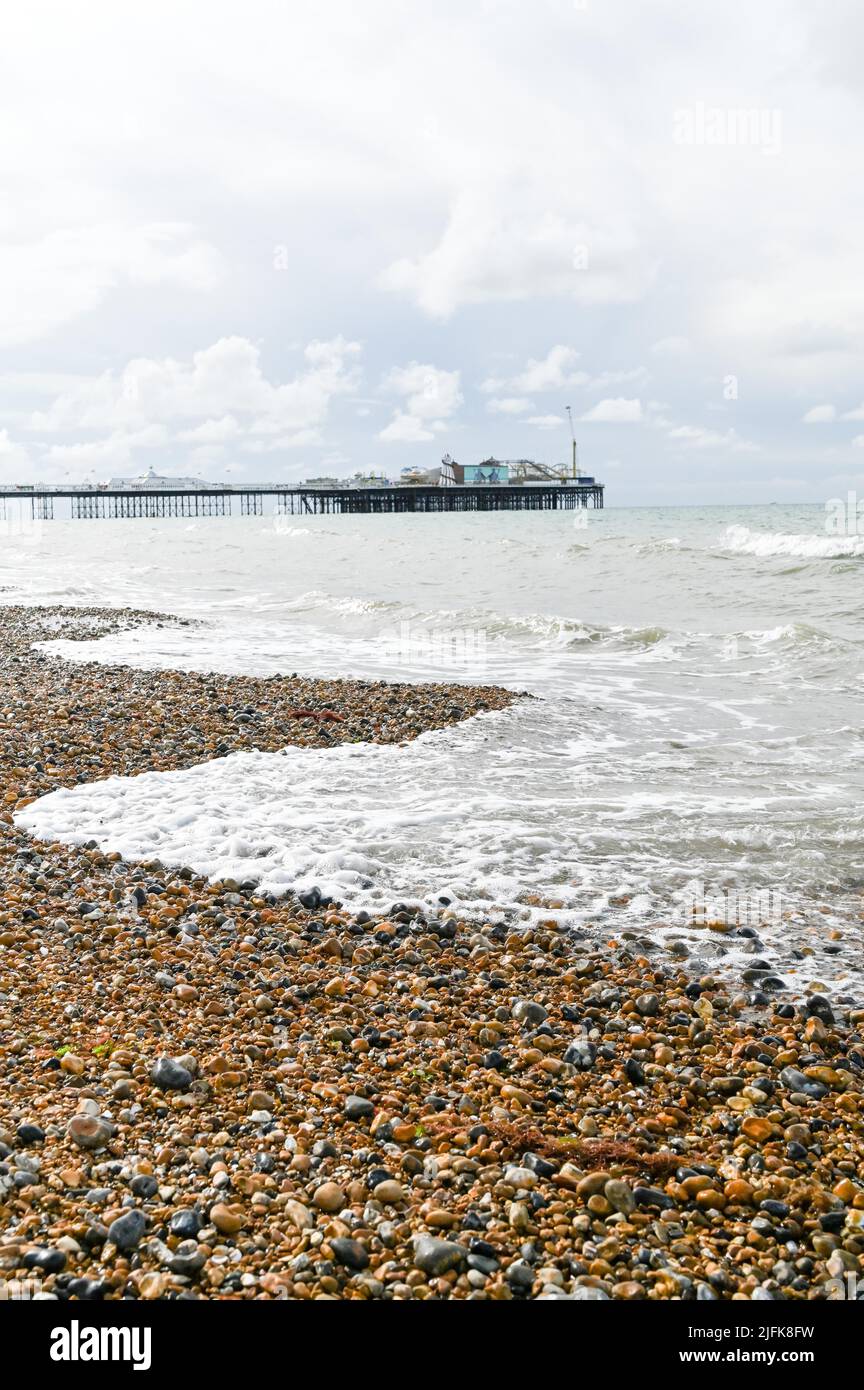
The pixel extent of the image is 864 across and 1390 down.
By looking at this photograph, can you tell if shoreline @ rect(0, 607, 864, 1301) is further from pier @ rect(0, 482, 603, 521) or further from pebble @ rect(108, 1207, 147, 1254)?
pier @ rect(0, 482, 603, 521)

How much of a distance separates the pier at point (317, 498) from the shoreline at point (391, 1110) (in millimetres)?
106289

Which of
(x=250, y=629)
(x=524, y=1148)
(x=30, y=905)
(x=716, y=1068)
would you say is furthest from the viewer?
(x=250, y=629)

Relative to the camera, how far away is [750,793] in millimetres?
6930

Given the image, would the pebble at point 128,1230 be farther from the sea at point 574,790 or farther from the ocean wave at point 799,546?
the ocean wave at point 799,546

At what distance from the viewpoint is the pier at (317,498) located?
107875 mm

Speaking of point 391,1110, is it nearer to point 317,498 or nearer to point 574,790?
point 574,790

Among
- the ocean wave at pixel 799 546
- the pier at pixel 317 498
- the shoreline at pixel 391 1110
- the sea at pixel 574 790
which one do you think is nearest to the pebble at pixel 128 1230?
the shoreline at pixel 391 1110

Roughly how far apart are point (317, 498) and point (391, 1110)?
112762mm

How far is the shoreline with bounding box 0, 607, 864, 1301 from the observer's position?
238cm

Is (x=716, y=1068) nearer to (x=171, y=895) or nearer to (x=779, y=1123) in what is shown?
(x=779, y=1123)

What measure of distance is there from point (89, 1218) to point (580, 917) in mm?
2704

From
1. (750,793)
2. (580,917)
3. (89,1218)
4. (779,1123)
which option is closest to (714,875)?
(580,917)

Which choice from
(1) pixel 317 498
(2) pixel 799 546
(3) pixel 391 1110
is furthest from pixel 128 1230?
(1) pixel 317 498

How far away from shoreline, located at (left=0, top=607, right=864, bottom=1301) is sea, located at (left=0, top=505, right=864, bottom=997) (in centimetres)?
47
